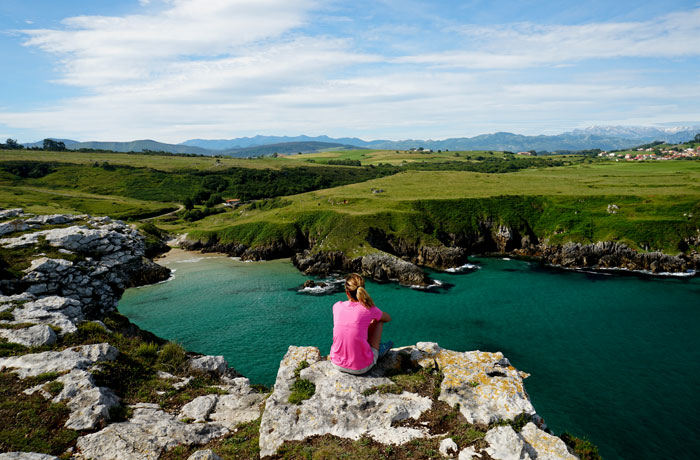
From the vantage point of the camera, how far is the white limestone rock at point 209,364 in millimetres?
17266

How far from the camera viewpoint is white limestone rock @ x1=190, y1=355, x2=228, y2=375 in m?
17.3

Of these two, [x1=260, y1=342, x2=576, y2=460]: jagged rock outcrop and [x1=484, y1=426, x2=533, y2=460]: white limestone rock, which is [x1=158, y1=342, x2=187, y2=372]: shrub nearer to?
[x1=260, y1=342, x2=576, y2=460]: jagged rock outcrop

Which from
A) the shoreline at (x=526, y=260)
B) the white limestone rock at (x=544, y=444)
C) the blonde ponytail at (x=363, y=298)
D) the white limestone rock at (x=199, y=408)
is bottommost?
the shoreline at (x=526, y=260)

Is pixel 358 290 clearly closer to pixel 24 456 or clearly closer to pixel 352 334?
pixel 352 334

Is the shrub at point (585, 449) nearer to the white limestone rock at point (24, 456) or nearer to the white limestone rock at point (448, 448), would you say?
the white limestone rock at point (448, 448)

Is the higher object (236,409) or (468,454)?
(468,454)

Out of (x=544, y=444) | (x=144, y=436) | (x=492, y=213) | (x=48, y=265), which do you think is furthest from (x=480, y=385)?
(x=492, y=213)

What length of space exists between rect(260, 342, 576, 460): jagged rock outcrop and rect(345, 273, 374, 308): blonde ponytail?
3.36 meters

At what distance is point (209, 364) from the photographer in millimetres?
17703

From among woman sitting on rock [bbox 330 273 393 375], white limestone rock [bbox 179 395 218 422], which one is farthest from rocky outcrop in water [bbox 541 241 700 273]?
white limestone rock [bbox 179 395 218 422]

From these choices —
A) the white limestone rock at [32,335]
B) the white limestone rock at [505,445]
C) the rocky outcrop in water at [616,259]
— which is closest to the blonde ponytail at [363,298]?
the white limestone rock at [505,445]

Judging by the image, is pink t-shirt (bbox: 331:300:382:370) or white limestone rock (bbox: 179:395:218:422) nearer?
pink t-shirt (bbox: 331:300:382:370)

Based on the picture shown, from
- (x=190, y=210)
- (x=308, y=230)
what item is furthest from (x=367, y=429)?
(x=190, y=210)

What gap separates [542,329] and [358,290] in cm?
4004
